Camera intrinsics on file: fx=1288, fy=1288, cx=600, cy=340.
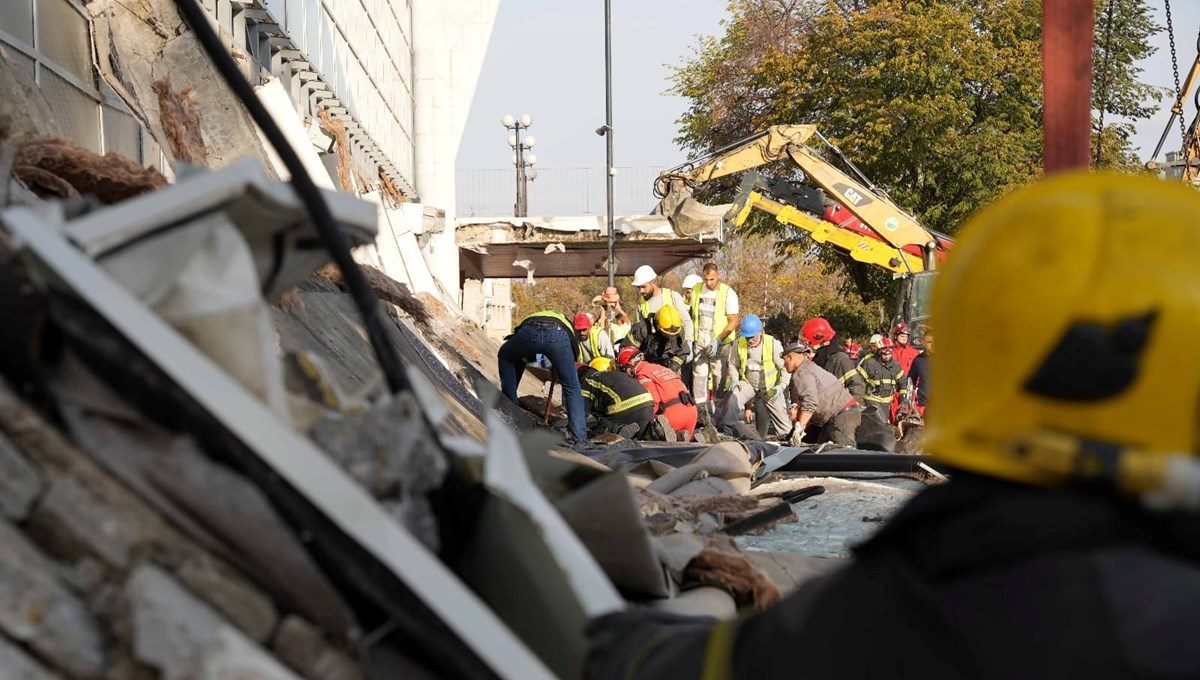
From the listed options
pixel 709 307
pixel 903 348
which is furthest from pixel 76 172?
pixel 903 348

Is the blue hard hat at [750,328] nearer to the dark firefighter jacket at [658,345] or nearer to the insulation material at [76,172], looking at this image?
the dark firefighter jacket at [658,345]

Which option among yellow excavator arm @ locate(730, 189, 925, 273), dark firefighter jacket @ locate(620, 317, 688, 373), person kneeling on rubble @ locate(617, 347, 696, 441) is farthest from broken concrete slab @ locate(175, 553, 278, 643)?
yellow excavator arm @ locate(730, 189, 925, 273)

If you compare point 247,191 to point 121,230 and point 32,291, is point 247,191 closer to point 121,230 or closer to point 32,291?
point 121,230

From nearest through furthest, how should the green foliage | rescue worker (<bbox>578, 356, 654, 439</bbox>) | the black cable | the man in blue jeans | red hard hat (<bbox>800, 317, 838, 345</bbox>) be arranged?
1. the black cable
2. the man in blue jeans
3. rescue worker (<bbox>578, 356, 654, 439</bbox>)
4. red hard hat (<bbox>800, 317, 838, 345</bbox>)
5. the green foliage

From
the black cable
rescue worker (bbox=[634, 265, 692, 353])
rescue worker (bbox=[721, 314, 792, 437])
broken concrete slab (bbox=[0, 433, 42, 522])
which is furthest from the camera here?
rescue worker (bbox=[634, 265, 692, 353])

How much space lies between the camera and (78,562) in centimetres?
164

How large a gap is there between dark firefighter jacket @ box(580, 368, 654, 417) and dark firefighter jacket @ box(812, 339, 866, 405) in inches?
176

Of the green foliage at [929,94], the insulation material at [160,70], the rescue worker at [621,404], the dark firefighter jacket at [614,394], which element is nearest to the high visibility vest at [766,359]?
the dark firefighter jacket at [614,394]

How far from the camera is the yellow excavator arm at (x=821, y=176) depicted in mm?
18516

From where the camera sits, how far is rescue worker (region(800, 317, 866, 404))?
13.7 m

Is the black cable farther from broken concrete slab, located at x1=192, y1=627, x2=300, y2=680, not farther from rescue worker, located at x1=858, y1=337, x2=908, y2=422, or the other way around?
rescue worker, located at x1=858, y1=337, x2=908, y2=422

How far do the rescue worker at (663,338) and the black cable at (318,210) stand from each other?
1036 cm

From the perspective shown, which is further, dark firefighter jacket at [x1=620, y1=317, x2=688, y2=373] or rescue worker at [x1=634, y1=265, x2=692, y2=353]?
rescue worker at [x1=634, y1=265, x2=692, y2=353]

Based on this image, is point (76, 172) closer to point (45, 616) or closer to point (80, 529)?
point (80, 529)
